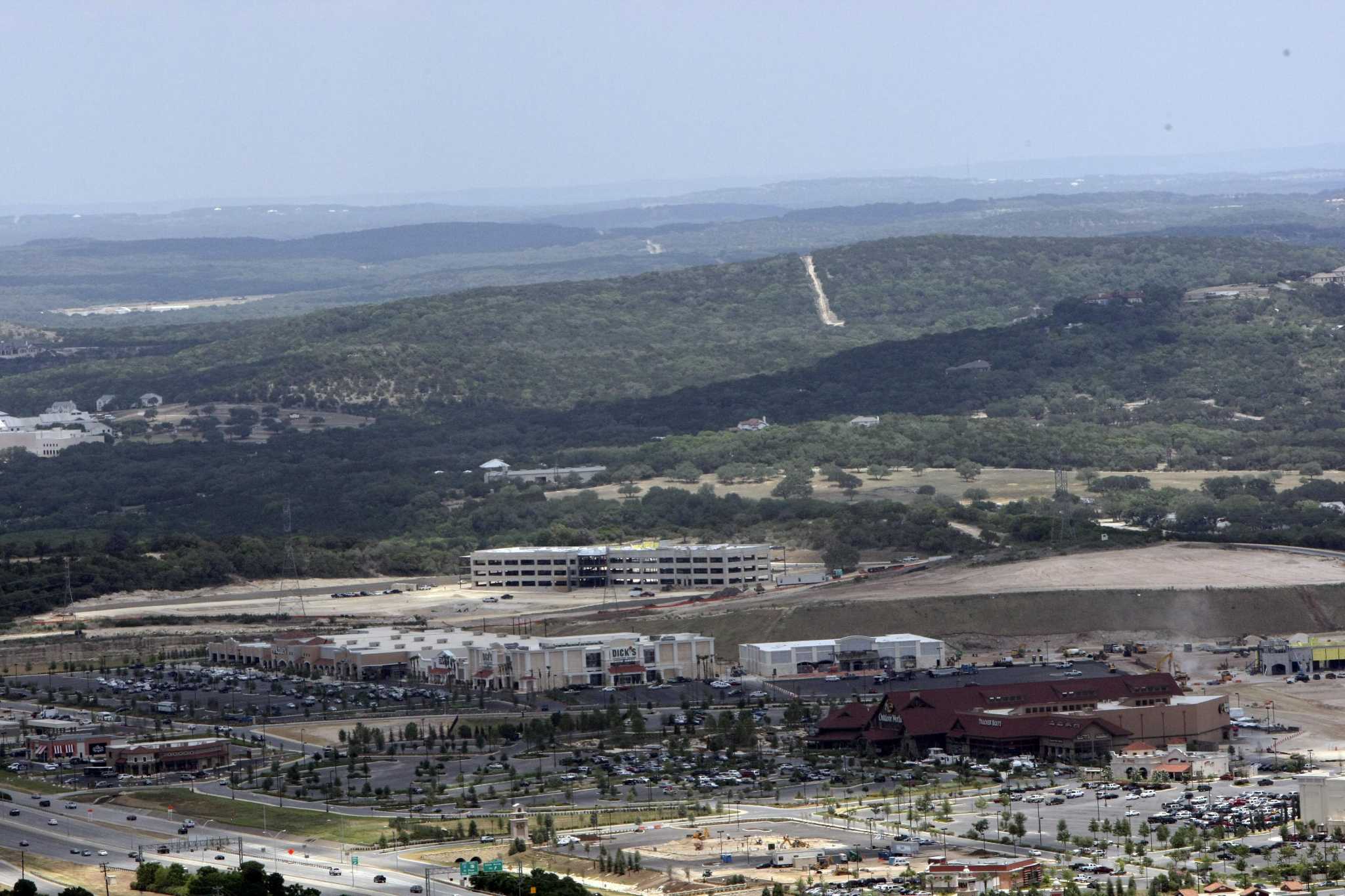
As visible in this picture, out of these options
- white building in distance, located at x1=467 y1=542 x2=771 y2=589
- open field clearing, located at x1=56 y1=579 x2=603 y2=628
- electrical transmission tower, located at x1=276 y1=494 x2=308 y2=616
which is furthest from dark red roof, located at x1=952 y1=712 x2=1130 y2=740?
electrical transmission tower, located at x1=276 y1=494 x2=308 y2=616

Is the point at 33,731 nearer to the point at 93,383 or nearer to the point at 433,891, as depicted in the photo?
the point at 433,891

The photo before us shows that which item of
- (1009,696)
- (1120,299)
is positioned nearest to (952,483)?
(1009,696)

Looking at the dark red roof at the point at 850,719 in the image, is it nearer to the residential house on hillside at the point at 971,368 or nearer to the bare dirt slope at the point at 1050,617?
the bare dirt slope at the point at 1050,617

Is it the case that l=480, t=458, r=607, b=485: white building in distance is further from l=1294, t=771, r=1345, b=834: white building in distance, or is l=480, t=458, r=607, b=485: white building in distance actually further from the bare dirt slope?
l=1294, t=771, r=1345, b=834: white building in distance

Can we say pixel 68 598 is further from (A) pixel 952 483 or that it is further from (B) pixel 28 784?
(A) pixel 952 483

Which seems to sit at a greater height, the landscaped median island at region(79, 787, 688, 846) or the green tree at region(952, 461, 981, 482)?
the landscaped median island at region(79, 787, 688, 846)

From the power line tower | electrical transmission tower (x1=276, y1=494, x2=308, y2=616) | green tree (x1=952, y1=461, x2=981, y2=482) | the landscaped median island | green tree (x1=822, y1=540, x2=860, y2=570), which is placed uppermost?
the landscaped median island

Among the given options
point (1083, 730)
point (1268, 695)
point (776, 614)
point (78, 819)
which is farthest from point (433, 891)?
point (776, 614)
